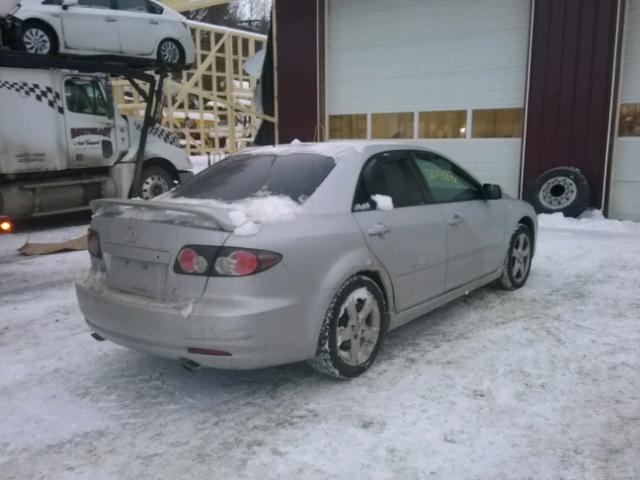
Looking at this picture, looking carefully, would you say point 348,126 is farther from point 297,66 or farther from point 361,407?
point 361,407

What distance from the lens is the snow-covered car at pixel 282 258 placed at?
3.12 m

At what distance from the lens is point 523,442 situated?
2.94 meters

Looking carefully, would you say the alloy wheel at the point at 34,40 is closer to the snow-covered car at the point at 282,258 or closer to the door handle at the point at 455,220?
the snow-covered car at the point at 282,258

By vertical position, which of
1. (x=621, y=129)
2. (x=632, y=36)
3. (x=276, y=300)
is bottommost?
(x=276, y=300)

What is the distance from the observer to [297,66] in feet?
43.2

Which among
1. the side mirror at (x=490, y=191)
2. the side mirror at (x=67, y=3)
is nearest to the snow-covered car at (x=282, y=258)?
the side mirror at (x=490, y=191)

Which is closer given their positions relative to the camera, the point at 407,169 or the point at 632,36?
the point at 407,169

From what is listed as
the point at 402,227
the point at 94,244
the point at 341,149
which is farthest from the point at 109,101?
the point at 402,227

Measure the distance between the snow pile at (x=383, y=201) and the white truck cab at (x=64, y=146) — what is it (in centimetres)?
741

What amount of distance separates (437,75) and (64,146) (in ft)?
23.0

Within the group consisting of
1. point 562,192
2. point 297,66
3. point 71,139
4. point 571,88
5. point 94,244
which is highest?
point 297,66

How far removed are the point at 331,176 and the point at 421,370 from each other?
142 centimetres

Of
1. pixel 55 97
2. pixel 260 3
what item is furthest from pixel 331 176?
pixel 260 3

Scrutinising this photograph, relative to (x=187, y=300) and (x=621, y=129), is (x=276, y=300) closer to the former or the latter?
(x=187, y=300)
